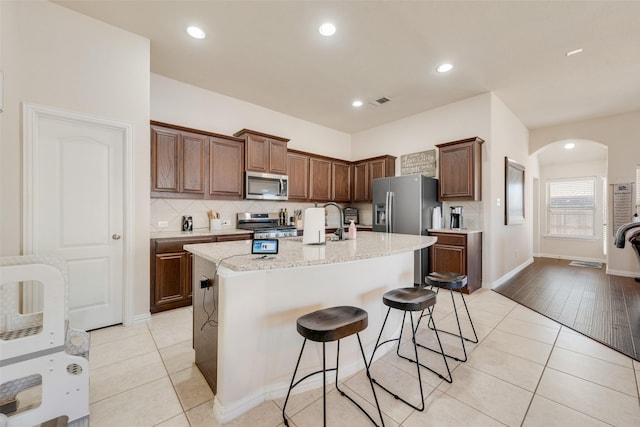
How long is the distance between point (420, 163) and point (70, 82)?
188 inches

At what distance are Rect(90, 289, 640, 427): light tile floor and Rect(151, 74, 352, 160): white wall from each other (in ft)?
9.32

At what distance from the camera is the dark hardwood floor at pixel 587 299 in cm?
254

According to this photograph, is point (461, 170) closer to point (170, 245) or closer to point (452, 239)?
point (452, 239)

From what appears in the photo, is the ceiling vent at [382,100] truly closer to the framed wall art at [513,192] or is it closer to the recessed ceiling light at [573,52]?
the recessed ceiling light at [573,52]

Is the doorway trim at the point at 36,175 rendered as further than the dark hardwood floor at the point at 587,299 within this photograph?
No

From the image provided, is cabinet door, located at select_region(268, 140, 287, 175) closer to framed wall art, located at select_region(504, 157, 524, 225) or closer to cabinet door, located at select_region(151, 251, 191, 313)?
cabinet door, located at select_region(151, 251, 191, 313)

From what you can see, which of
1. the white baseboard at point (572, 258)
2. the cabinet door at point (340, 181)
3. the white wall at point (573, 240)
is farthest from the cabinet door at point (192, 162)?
the white baseboard at point (572, 258)

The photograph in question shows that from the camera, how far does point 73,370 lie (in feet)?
4.46

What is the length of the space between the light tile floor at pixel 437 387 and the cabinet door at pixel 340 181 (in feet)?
11.0

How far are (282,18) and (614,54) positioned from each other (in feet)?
12.6

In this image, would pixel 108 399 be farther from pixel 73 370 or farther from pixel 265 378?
pixel 265 378

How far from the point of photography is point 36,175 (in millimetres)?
2225

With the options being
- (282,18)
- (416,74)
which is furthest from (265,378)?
(416,74)

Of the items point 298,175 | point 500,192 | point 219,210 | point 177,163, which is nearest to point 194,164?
point 177,163
